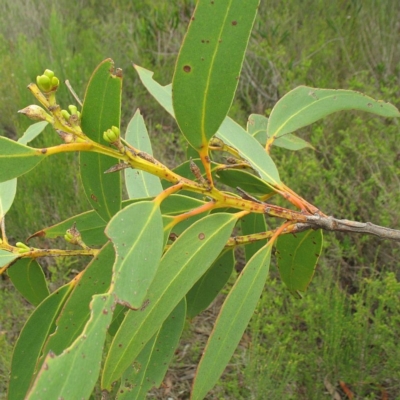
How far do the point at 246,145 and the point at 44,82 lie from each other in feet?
1.37

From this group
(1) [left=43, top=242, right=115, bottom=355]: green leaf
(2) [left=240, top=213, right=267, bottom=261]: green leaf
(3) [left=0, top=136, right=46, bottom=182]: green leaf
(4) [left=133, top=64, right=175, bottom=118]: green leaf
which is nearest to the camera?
(3) [left=0, top=136, right=46, bottom=182]: green leaf

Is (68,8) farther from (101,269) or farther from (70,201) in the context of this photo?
(101,269)

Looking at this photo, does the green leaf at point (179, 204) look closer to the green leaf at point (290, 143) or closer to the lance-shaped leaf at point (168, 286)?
the lance-shaped leaf at point (168, 286)

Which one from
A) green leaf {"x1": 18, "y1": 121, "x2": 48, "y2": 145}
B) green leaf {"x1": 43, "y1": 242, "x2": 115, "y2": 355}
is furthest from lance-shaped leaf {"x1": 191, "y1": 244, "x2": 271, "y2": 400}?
green leaf {"x1": 18, "y1": 121, "x2": 48, "y2": 145}

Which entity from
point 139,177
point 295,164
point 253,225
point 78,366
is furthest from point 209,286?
point 295,164

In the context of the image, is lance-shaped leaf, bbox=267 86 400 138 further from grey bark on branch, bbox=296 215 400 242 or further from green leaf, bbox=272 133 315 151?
grey bark on branch, bbox=296 215 400 242

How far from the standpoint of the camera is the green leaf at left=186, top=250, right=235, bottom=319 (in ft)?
3.41

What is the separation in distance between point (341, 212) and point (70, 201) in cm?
143

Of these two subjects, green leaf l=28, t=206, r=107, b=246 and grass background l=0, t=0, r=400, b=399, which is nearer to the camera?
green leaf l=28, t=206, r=107, b=246

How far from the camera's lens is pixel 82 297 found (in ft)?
2.34

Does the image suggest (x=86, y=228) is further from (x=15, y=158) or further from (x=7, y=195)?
(x=15, y=158)

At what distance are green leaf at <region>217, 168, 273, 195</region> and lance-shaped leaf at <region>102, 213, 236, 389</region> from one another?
0.14 metres

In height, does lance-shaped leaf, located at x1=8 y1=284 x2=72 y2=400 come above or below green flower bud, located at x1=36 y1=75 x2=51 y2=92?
below

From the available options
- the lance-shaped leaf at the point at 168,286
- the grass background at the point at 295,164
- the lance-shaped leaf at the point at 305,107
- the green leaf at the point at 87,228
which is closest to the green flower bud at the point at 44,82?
the lance-shaped leaf at the point at 168,286
